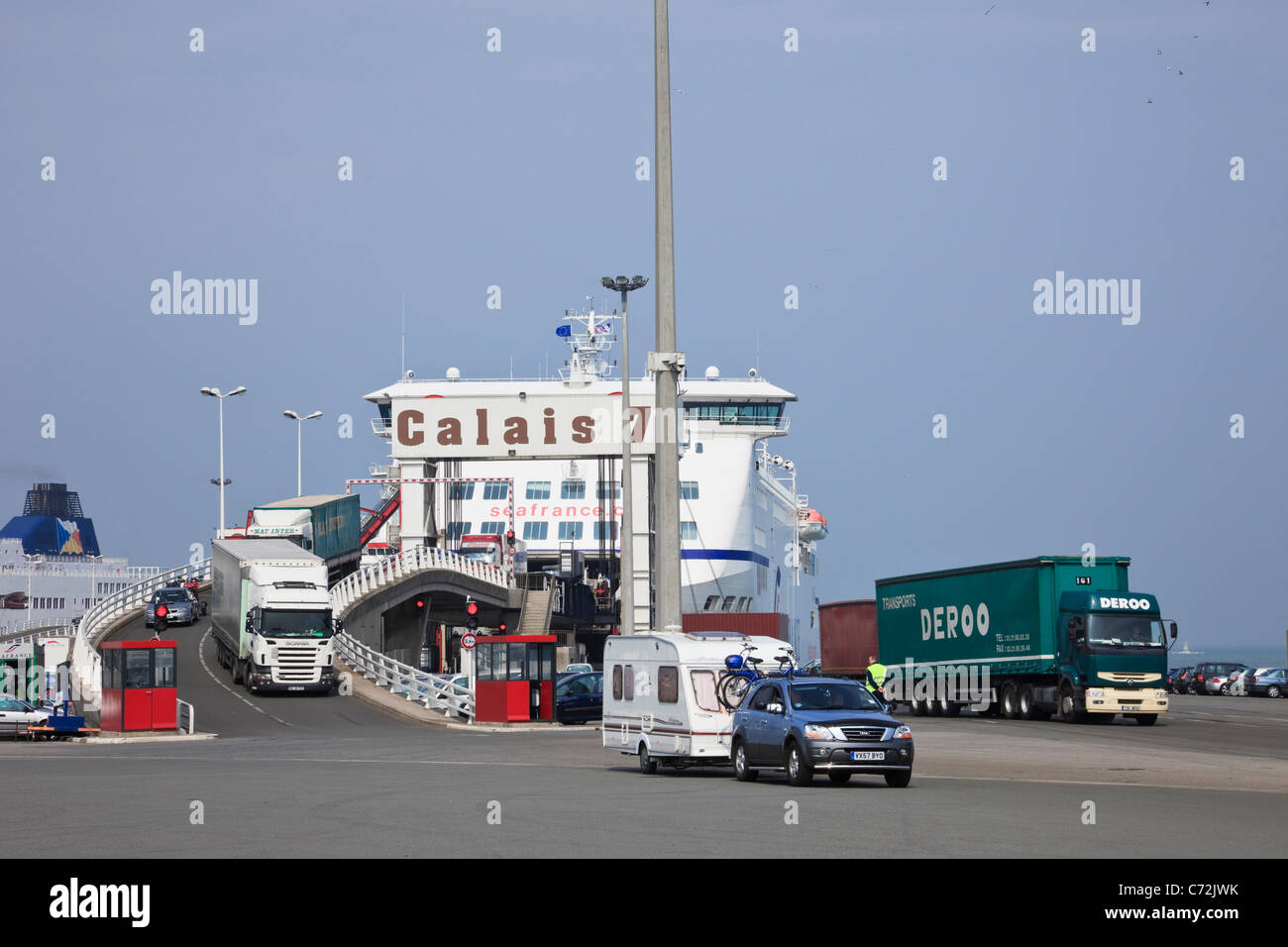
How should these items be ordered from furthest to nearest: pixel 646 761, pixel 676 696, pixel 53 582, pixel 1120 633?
pixel 53 582 < pixel 1120 633 < pixel 646 761 < pixel 676 696

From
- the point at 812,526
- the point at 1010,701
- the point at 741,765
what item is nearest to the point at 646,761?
the point at 741,765

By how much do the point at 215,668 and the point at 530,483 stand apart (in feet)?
83.6

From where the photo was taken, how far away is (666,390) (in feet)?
69.9

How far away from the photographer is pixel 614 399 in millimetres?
54594

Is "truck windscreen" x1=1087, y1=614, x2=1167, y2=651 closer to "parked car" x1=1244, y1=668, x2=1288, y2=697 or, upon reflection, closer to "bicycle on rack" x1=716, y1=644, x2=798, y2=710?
"bicycle on rack" x1=716, y1=644, x2=798, y2=710

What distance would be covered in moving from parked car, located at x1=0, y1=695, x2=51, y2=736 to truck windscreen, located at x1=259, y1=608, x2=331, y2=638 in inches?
365

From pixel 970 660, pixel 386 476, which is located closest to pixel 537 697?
pixel 970 660

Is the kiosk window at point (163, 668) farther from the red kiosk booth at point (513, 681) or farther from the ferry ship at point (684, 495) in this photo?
the ferry ship at point (684, 495)

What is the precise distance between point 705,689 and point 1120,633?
15905 millimetres

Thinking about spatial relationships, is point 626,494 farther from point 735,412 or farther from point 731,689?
point 735,412

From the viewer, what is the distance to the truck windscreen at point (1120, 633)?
34.5m
